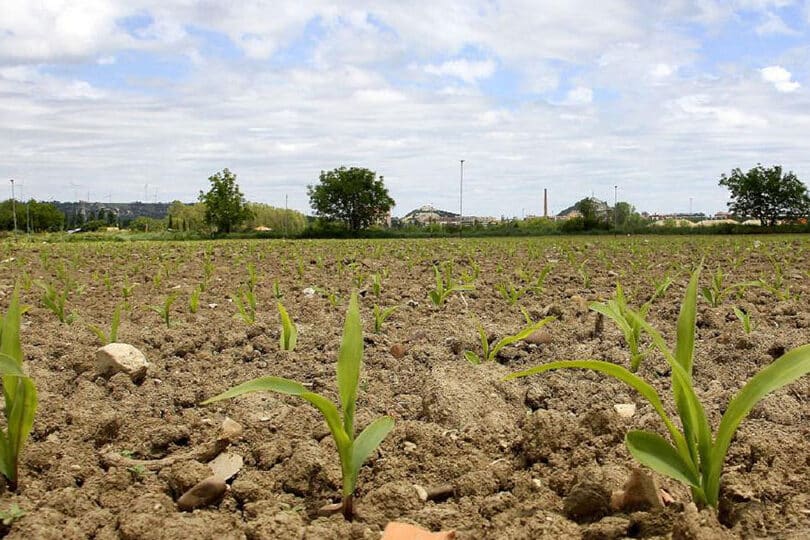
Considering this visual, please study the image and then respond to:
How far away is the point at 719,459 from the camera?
1749 mm

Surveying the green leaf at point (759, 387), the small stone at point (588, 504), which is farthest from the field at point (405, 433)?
the green leaf at point (759, 387)

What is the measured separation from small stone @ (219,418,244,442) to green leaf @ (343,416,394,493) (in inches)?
26.0

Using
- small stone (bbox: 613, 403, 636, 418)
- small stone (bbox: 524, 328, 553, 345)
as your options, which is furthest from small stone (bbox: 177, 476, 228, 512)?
small stone (bbox: 524, 328, 553, 345)

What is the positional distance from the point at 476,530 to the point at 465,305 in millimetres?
3659

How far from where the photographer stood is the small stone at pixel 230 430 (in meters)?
2.46

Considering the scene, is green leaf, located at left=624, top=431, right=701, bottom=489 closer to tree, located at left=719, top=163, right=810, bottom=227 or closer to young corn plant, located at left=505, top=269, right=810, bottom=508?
young corn plant, located at left=505, top=269, right=810, bottom=508

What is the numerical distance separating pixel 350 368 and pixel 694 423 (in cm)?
92

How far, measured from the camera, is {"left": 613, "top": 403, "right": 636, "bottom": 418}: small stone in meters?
2.62

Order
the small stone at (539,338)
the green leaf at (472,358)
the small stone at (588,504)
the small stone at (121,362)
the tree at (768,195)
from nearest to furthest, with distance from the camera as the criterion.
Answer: the small stone at (588,504)
the small stone at (121,362)
the green leaf at (472,358)
the small stone at (539,338)
the tree at (768,195)

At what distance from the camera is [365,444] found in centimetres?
198

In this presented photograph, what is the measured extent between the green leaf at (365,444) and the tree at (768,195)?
63995mm

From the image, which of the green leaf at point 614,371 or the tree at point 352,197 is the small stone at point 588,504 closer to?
the green leaf at point 614,371

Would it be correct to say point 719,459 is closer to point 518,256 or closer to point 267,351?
point 267,351

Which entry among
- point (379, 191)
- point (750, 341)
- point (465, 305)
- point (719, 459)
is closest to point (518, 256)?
point (465, 305)
